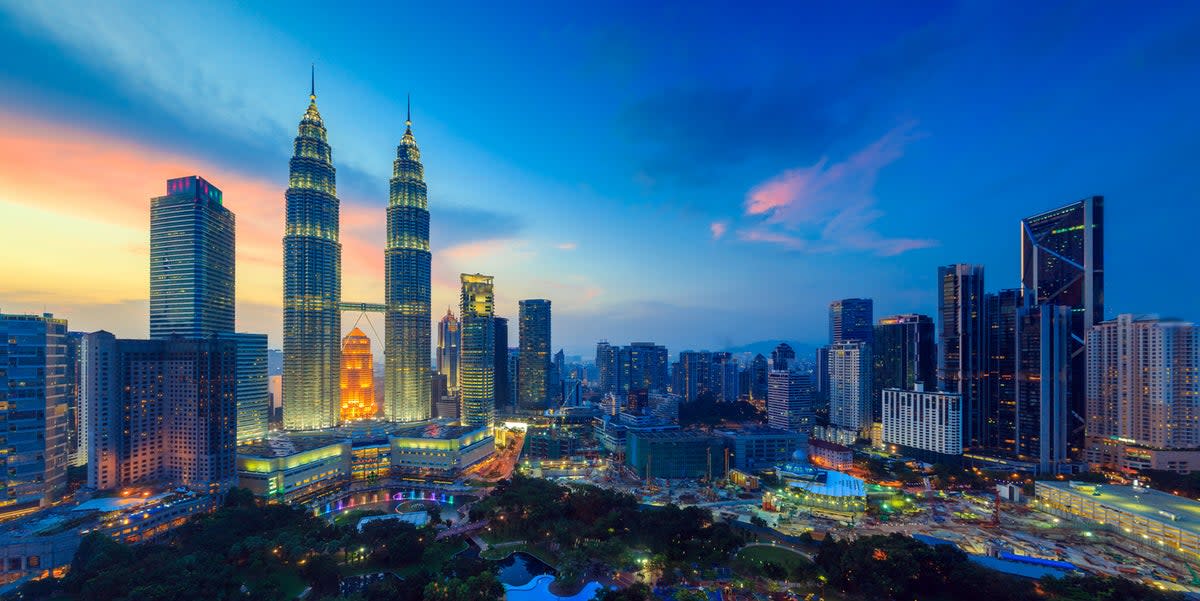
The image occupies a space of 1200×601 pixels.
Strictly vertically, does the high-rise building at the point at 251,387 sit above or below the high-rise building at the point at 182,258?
below

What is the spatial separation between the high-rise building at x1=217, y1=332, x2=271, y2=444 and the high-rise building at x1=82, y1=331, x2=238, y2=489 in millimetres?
20440

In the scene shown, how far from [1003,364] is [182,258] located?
307 ft

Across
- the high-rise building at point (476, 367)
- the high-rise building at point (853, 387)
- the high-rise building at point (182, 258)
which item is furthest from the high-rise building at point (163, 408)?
the high-rise building at point (853, 387)

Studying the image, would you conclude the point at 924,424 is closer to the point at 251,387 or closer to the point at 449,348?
the point at 251,387

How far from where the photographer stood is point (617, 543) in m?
30.2

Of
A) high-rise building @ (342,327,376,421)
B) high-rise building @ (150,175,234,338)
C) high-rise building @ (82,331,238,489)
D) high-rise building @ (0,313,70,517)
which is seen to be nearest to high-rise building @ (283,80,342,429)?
high-rise building @ (342,327,376,421)

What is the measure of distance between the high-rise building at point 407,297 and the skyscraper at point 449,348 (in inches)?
1154

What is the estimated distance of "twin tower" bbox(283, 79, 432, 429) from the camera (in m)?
74.2

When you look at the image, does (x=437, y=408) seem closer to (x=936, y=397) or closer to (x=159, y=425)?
(x=159, y=425)

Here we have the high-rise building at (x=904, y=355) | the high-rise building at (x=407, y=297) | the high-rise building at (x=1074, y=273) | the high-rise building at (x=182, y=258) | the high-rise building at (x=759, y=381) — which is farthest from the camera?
the high-rise building at (x=759, y=381)

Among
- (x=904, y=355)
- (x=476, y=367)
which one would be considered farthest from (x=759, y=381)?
(x=476, y=367)

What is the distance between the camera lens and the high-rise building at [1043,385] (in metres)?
51.9

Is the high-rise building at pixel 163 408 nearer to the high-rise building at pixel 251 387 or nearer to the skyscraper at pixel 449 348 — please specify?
the high-rise building at pixel 251 387

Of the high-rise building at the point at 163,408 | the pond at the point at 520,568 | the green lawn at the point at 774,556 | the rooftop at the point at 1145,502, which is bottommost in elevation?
the pond at the point at 520,568
